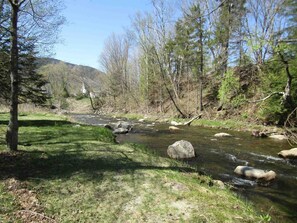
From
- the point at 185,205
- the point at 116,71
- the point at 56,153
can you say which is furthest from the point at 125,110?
the point at 185,205

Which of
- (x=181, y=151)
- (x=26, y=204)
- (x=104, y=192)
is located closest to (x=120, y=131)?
(x=181, y=151)

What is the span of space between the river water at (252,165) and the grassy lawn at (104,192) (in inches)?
48.8

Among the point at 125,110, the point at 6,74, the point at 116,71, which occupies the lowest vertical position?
the point at 125,110

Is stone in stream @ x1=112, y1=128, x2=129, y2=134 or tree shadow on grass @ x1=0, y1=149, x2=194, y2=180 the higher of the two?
tree shadow on grass @ x1=0, y1=149, x2=194, y2=180

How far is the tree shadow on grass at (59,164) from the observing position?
20.7ft

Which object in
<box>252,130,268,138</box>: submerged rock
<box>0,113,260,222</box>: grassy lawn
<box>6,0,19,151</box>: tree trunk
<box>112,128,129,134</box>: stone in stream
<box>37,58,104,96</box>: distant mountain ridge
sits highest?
<box>37,58,104,96</box>: distant mountain ridge

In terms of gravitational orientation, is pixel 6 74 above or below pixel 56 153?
above

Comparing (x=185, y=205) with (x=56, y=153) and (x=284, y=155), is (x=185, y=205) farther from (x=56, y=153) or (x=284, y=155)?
(x=284, y=155)

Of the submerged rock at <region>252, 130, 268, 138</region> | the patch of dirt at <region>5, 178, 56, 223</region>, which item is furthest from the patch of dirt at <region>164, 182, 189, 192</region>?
the submerged rock at <region>252, 130, 268, 138</region>

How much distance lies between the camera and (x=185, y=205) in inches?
199

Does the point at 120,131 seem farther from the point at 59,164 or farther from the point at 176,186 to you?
the point at 176,186

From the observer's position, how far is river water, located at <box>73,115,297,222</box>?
6.63 m

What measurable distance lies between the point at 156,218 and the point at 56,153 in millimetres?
4880

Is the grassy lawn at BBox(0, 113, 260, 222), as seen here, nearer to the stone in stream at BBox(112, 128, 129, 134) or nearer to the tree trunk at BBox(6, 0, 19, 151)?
the tree trunk at BBox(6, 0, 19, 151)
